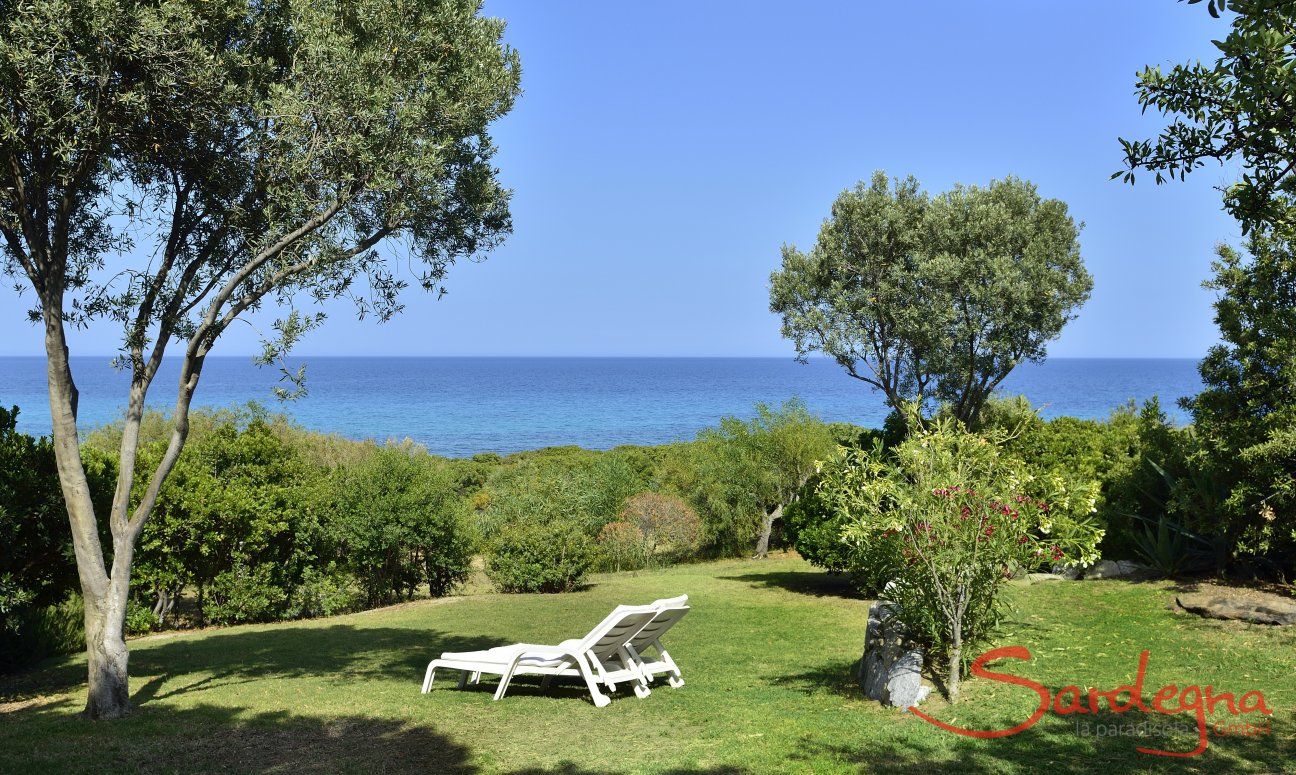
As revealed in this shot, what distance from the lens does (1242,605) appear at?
10453 millimetres

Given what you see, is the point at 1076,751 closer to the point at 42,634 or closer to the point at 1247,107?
the point at 1247,107

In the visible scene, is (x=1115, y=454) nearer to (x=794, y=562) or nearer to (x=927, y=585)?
(x=794, y=562)

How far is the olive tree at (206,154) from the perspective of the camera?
8062 millimetres

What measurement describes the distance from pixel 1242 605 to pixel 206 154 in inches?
497

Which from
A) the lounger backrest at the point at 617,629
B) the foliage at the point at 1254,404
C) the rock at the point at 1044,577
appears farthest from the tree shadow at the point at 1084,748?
the rock at the point at 1044,577

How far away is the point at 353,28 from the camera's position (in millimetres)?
9727

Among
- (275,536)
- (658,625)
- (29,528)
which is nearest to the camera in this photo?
(658,625)

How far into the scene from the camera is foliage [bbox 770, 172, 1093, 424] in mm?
17156

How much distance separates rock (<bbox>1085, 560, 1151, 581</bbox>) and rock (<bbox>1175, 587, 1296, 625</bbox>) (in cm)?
249

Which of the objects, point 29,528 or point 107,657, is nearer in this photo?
point 107,657

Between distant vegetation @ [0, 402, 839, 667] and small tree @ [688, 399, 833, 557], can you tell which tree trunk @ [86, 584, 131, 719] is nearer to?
distant vegetation @ [0, 402, 839, 667]

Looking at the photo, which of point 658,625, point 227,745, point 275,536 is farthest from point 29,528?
point 658,625

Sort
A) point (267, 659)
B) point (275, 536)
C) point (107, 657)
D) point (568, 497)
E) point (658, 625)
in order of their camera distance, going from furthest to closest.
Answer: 1. point (568, 497)
2. point (275, 536)
3. point (267, 659)
4. point (658, 625)
5. point (107, 657)

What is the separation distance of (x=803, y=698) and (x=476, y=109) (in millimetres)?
7047
